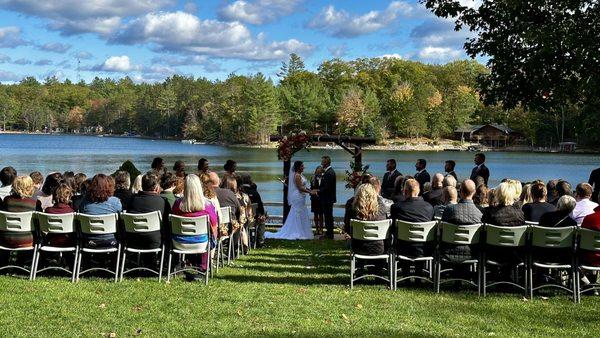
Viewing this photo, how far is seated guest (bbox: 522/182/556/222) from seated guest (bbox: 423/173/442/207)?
1658 mm

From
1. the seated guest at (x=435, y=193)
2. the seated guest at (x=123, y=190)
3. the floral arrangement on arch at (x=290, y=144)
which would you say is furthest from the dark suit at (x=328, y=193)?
the seated guest at (x=123, y=190)

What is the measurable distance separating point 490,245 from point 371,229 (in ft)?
4.52

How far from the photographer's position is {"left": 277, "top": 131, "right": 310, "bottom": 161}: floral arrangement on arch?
551 inches

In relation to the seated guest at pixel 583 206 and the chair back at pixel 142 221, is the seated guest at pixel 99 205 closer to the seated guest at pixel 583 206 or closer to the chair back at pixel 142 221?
the chair back at pixel 142 221

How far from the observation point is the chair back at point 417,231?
7.58 m

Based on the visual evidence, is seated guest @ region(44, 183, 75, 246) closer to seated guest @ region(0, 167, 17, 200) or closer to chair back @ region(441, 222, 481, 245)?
seated guest @ region(0, 167, 17, 200)

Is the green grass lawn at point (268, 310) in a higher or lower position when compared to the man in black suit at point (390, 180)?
lower

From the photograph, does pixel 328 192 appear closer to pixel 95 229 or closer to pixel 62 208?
pixel 95 229

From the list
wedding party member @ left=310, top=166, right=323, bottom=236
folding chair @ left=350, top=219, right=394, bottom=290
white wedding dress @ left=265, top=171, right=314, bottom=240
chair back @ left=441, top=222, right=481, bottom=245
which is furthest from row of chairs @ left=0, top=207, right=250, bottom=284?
wedding party member @ left=310, top=166, right=323, bottom=236

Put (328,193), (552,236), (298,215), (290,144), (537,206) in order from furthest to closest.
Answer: (290,144) → (328,193) → (298,215) → (537,206) → (552,236)

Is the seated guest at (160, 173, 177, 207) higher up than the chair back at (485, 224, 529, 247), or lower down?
higher up

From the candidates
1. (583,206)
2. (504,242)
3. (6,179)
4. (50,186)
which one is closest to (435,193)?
(583,206)

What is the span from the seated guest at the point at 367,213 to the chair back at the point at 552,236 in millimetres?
1755

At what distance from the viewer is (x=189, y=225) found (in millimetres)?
7797
